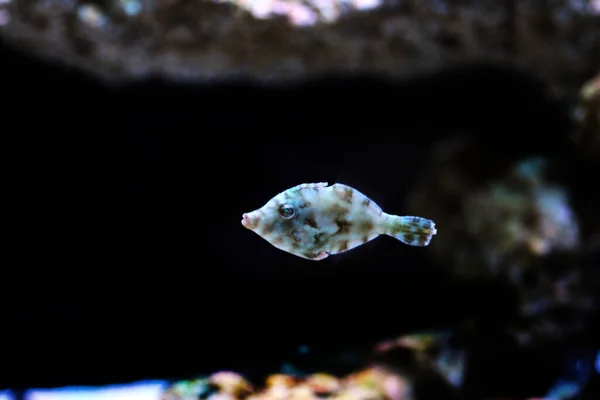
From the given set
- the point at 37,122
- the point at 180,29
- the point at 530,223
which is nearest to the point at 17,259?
the point at 37,122

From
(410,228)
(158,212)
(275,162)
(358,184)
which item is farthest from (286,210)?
(158,212)

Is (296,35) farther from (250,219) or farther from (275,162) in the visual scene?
(250,219)

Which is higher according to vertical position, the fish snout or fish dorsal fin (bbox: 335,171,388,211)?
fish dorsal fin (bbox: 335,171,388,211)

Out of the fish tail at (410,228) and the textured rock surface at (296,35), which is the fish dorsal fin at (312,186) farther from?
the textured rock surface at (296,35)

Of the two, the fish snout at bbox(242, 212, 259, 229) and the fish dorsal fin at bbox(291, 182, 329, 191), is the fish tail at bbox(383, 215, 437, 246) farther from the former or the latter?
the fish snout at bbox(242, 212, 259, 229)

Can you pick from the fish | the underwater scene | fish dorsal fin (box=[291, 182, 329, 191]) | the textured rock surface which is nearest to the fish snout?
the fish

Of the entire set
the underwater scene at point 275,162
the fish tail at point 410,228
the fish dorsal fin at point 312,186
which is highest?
the underwater scene at point 275,162

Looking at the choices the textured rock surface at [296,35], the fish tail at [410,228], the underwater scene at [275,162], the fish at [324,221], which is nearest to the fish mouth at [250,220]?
the fish at [324,221]

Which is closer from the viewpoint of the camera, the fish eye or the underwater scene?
the fish eye
